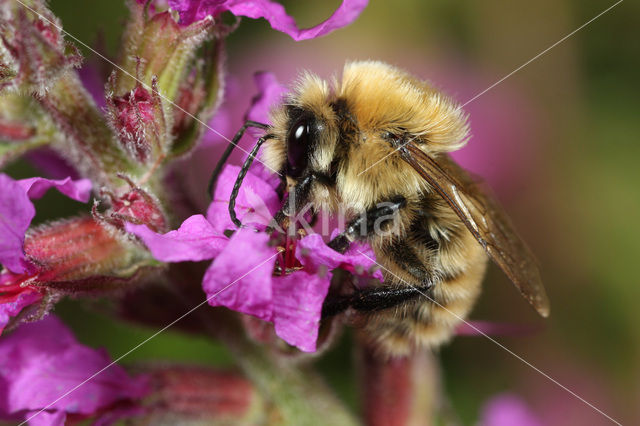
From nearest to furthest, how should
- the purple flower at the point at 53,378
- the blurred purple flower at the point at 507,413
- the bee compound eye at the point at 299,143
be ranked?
the bee compound eye at the point at 299,143
the purple flower at the point at 53,378
the blurred purple flower at the point at 507,413

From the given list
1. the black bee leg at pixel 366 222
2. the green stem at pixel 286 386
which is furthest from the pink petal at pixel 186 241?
the green stem at pixel 286 386

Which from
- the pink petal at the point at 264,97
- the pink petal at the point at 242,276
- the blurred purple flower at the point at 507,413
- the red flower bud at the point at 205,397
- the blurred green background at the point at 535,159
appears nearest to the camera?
the pink petal at the point at 242,276

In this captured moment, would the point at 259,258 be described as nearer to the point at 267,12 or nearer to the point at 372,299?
the point at 372,299

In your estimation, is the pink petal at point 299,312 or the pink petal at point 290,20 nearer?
the pink petal at point 299,312

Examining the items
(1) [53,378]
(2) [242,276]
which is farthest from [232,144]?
(1) [53,378]

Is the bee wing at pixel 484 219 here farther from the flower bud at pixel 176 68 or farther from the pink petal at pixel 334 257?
the flower bud at pixel 176 68

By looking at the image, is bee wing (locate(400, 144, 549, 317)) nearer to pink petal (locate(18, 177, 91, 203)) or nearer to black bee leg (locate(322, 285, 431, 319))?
black bee leg (locate(322, 285, 431, 319))

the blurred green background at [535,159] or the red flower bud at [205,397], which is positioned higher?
the blurred green background at [535,159]
